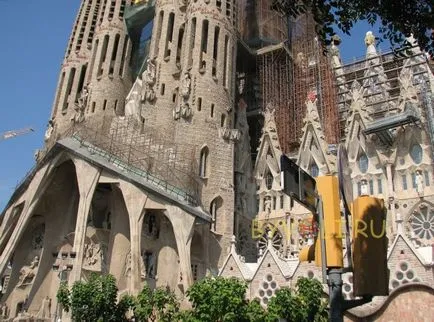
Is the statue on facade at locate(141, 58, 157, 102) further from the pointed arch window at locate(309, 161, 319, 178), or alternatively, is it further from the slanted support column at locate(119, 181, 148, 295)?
the pointed arch window at locate(309, 161, 319, 178)

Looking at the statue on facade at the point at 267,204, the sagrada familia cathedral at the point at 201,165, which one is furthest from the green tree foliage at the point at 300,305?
the statue on facade at the point at 267,204

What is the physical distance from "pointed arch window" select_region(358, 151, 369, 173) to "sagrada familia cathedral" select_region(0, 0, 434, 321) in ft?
0.25

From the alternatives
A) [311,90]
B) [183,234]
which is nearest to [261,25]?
[311,90]

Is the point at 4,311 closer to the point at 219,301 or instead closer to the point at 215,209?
the point at 215,209

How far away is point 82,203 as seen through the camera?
24.6 m

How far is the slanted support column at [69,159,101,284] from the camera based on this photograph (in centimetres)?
2314

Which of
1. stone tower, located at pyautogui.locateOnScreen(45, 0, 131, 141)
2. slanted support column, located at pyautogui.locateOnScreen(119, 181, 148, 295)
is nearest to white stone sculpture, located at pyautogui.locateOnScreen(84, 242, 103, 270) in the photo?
slanted support column, located at pyautogui.locateOnScreen(119, 181, 148, 295)

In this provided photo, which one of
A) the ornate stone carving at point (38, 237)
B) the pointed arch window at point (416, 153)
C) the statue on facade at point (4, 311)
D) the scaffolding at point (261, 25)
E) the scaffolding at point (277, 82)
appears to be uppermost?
the scaffolding at point (261, 25)

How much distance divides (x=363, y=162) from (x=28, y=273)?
20184 millimetres

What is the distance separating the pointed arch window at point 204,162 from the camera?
26578mm

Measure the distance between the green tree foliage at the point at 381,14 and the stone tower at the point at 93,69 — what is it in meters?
27.7

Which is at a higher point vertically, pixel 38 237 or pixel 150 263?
pixel 38 237

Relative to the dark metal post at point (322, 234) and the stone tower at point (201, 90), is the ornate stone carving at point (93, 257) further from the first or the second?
the dark metal post at point (322, 234)

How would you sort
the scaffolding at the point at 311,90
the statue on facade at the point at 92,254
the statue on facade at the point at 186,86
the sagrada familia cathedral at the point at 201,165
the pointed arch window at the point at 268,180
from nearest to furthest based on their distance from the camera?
1. the sagrada familia cathedral at the point at 201,165
2. the statue on facade at the point at 92,254
3. the statue on facade at the point at 186,86
4. the pointed arch window at the point at 268,180
5. the scaffolding at the point at 311,90
